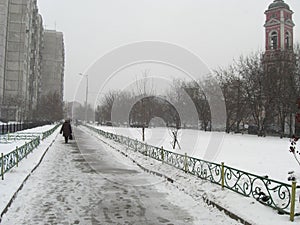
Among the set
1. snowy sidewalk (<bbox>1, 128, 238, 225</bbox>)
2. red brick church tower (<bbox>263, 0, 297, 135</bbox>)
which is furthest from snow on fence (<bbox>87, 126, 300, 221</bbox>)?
red brick church tower (<bbox>263, 0, 297, 135</bbox>)

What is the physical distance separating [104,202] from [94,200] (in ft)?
1.00

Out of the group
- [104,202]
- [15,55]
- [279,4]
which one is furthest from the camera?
[15,55]

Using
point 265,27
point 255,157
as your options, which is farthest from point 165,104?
point 265,27

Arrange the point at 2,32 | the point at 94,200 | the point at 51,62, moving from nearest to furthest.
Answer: the point at 94,200
the point at 2,32
the point at 51,62

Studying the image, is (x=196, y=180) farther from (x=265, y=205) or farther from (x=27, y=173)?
(x=27, y=173)

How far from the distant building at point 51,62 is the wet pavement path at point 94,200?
288 ft

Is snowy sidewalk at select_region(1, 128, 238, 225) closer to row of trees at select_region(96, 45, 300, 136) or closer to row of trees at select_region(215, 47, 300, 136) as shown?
row of trees at select_region(96, 45, 300, 136)

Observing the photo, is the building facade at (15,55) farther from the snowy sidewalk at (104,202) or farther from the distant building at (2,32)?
Result: the snowy sidewalk at (104,202)

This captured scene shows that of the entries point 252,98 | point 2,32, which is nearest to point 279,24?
point 252,98

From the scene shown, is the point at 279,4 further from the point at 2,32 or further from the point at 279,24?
the point at 2,32

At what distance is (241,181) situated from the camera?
870 centimetres

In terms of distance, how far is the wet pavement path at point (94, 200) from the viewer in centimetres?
634

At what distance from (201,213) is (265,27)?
58.2 metres

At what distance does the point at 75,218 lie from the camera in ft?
20.8
